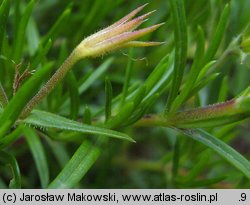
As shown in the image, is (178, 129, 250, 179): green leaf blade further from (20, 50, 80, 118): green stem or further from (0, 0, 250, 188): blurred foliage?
(20, 50, 80, 118): green stem

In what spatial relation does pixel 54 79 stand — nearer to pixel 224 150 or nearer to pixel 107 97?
pixel 107 97

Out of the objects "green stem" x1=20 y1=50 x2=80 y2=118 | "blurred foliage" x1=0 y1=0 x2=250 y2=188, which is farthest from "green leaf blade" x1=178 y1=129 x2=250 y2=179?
"green stem" x1=20 y1=50 x2=80 y2=118

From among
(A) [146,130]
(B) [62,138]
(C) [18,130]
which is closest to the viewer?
(C) [18,130]

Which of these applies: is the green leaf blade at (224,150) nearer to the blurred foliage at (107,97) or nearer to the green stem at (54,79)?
the blurred foliage at (107,97)

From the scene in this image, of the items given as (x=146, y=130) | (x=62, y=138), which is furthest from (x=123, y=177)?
(x=62, y=138)

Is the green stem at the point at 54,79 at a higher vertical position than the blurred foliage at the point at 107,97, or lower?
lower

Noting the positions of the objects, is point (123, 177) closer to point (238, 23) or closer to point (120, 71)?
point (120, 71)

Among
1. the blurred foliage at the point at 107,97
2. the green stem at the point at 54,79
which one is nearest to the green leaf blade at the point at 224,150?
the blurred foliage at the point at 107,97

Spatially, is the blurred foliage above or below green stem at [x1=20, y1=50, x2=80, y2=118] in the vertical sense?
above
